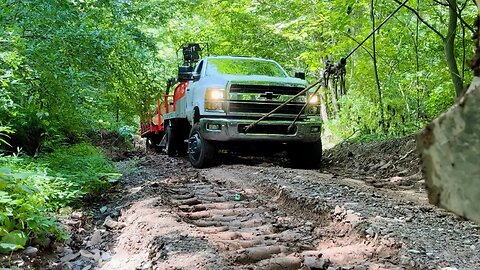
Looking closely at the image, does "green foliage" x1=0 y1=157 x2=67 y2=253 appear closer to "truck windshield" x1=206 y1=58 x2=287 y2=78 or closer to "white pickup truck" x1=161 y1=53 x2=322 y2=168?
"white pickup truck" x1=161 y1=53 x2=322 y2=168

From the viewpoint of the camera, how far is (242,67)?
9.14 m

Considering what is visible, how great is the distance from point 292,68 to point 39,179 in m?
13.9

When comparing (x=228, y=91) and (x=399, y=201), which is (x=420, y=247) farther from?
(x=228, y=91)

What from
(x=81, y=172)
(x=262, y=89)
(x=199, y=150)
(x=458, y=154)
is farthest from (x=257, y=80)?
(x=458, y=154)

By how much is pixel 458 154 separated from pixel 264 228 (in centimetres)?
316

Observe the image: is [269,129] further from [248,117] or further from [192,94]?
[192,94]

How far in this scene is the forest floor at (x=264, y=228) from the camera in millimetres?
3285

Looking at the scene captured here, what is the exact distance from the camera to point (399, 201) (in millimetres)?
5137

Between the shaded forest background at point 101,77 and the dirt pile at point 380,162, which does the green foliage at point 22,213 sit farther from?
the dirt pile at point 380,162

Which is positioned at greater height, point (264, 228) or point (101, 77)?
point (101, 77)

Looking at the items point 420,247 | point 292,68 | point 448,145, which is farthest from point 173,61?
point 448,145

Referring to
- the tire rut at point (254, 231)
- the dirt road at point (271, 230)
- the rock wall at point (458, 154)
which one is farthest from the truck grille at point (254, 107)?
the rock wall at point (458, 154)

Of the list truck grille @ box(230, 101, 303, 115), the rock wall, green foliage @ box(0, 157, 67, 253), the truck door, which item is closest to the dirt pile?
truck grille @ box(230, 101, 303, 115)

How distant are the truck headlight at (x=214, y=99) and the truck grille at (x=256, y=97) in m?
0.15
